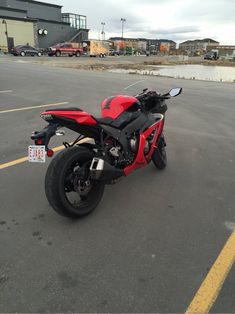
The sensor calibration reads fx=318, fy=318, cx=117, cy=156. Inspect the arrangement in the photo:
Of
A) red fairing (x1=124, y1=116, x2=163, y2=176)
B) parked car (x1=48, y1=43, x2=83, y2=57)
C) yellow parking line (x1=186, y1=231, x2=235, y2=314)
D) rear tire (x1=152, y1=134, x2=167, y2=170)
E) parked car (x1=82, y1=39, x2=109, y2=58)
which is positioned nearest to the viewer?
yellow parking line (x1=186, y1=231, x2=235, y2=314)

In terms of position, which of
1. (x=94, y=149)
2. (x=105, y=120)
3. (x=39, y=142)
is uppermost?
(x=105, y=120)

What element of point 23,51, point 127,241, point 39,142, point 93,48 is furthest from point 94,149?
point 93,48

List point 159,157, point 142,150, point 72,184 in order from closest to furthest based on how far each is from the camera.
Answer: point 72,184, point 142,150, point 159,157

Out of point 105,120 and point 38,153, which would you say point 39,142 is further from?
point 105,120

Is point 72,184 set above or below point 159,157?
above

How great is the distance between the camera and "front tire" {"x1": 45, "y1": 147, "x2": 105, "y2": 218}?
3221 millimetres

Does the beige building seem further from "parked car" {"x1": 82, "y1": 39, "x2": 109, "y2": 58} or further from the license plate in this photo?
the license plate

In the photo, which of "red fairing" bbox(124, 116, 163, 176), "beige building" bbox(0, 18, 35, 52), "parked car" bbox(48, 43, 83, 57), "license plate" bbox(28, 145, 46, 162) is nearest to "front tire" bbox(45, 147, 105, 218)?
"license plate" bbox(28, 145, 46, 162)

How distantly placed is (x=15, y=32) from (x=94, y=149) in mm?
64193

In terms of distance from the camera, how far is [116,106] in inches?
156

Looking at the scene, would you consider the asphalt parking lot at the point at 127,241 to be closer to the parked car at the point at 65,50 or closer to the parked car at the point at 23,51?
the parked car at the point at 23,51

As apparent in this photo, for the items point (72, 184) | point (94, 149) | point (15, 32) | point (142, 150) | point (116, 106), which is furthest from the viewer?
point (15, 32)

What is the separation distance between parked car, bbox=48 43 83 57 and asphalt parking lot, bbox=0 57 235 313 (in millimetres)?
49244

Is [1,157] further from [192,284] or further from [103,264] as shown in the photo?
[192,284]
